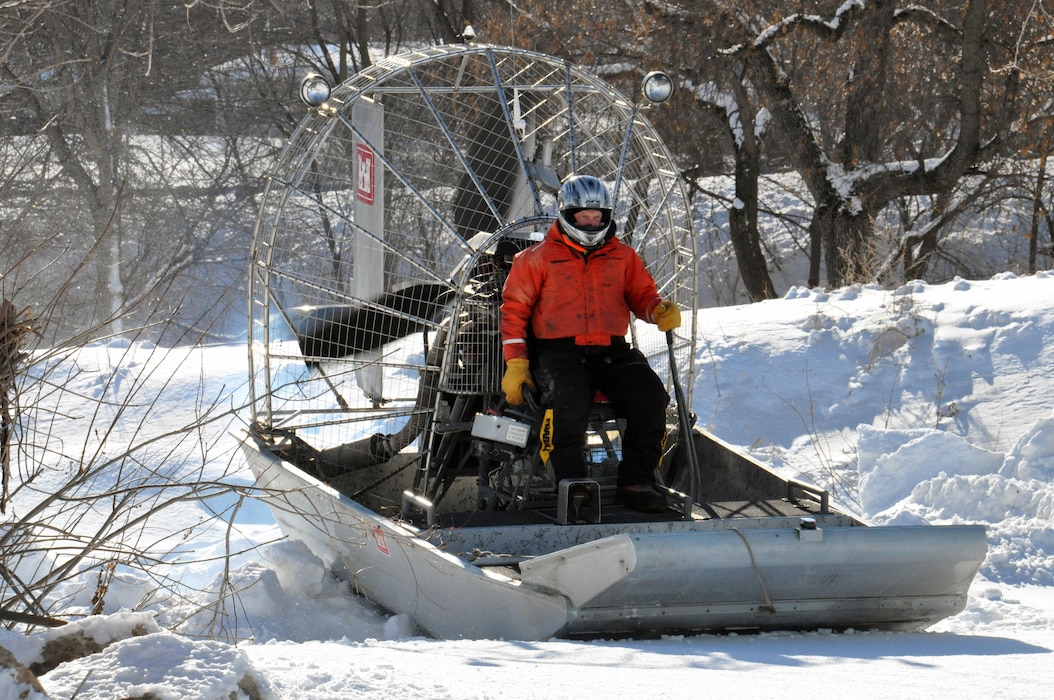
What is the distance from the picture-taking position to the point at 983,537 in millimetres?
4789

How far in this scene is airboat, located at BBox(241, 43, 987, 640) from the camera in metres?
4.73

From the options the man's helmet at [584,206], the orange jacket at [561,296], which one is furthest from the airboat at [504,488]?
the man's helmet at [584,206]

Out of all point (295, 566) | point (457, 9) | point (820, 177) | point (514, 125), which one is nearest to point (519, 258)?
point (514, 125)

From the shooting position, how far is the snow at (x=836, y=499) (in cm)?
328

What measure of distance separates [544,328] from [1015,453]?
317 centimetres

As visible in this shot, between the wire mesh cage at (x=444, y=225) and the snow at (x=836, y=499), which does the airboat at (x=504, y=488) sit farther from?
the snow at (x=836, y=499)

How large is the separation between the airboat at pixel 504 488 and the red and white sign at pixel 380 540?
0.05ft

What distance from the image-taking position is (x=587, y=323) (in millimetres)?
6062

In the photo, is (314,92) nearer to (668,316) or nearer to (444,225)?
(444,225)

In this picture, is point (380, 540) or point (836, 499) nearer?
point (380, 540)

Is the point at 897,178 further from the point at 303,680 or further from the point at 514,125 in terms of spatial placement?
the point at 303,680

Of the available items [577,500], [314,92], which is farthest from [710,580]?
[314,92]

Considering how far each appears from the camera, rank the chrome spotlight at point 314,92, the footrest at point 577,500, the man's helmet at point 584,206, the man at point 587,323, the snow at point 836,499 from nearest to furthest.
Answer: the snow at point 836,499, the footrest at point 577,500, the man at point 587,323, the man's helmet at point 584,206, the chrome spotlight at point 314,92

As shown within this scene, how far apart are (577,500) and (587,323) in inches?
41.8
